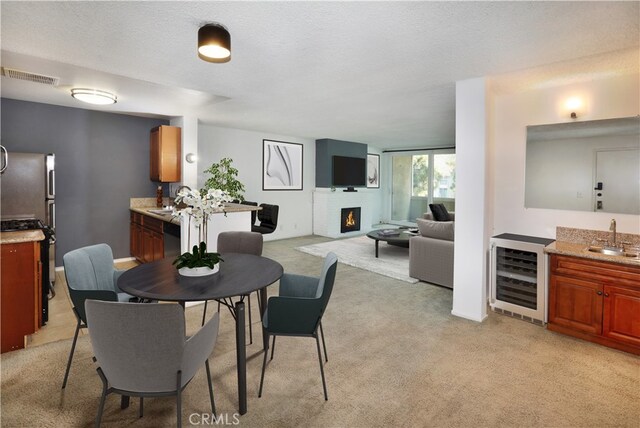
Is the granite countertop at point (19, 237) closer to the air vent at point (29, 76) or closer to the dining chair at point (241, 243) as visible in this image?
the dining chair at point (241, 243)

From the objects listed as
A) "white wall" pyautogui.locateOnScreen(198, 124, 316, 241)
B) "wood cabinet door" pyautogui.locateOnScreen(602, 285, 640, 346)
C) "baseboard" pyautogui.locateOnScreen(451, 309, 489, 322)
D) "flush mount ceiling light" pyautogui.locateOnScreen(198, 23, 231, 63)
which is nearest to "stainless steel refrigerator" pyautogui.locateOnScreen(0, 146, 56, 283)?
"white wall" pyautogui.locateOnScreen(198, 124, 316, 241)

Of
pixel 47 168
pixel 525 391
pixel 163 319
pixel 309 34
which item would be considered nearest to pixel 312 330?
pixel 163 319

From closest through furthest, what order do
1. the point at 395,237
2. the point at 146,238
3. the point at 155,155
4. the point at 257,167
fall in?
the point at 146,238 < the point at 155,155 < the point at 395,237 < the point at 257,167

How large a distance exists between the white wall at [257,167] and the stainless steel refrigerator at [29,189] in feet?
8.16

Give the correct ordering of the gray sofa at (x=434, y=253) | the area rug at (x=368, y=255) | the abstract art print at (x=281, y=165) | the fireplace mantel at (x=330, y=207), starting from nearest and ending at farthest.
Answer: the gray sofa at (x=434, y=253), the area rug at (x=368, y=255), the abstract art print at (x=281, y=165), the fireplace mantel at (x=330, y=207)

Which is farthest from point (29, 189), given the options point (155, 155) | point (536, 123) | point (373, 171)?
point (373, 171)

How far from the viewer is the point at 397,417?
196 cm

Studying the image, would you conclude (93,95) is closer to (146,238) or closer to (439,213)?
(146,238)

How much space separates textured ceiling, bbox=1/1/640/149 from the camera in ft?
6.84

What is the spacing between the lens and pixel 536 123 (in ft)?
11.8

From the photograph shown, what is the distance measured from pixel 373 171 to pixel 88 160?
23.9 ft

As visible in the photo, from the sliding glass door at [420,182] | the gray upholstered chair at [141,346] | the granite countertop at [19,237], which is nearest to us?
the gray upholstered chair at [141,346]

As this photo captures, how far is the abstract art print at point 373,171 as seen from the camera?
33.1ft

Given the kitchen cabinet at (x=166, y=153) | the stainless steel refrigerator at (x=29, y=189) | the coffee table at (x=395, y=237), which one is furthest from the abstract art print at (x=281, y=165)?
the stainless steel refrigerator at (x=29, y=189)
